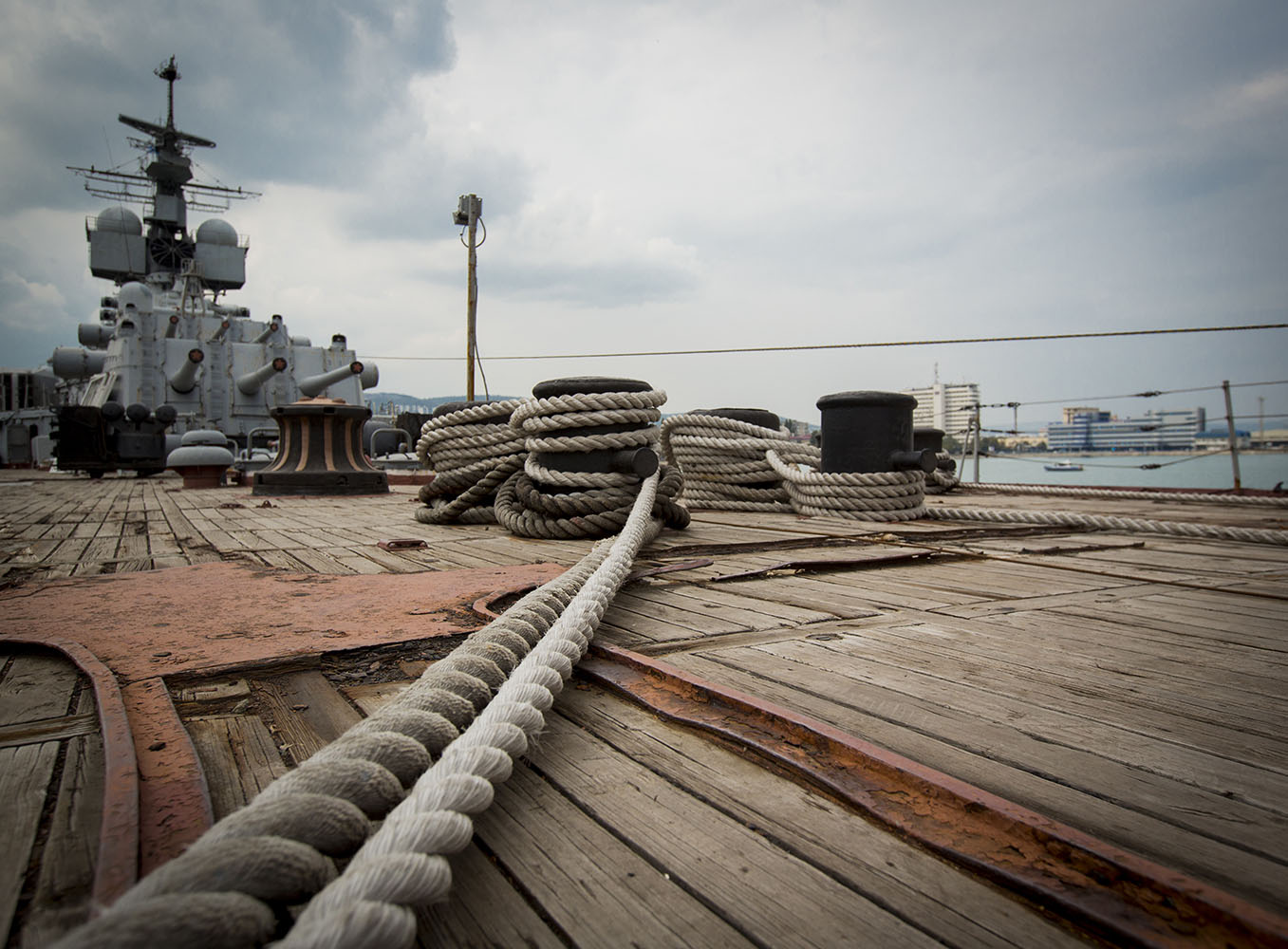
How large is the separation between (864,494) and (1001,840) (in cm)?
310

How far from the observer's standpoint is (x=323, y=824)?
2.10 ft

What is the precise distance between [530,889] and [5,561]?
9.04 feet

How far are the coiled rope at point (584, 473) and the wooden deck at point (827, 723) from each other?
998 millimetres

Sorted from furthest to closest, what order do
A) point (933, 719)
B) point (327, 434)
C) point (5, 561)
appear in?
point (327, 434) < point (5, 561) < point (933, 719)

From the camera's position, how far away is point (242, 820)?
604 millimetres

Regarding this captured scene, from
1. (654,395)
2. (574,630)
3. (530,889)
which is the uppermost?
(654,395)

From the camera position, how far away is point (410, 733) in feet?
2.73

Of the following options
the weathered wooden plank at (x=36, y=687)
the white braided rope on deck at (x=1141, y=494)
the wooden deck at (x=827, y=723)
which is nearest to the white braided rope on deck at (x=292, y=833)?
the wooden deck at (x=827, y=723)

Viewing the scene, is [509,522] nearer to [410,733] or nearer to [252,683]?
[252,683]

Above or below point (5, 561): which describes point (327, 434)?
above

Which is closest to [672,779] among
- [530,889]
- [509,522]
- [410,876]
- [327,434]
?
[530,889]

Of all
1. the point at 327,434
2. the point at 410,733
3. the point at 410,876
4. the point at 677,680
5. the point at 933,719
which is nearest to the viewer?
the point at 410,876

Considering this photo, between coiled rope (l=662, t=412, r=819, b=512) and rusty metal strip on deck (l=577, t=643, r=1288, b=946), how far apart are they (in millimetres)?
3287

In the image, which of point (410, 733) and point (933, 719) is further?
point (933, 719)
